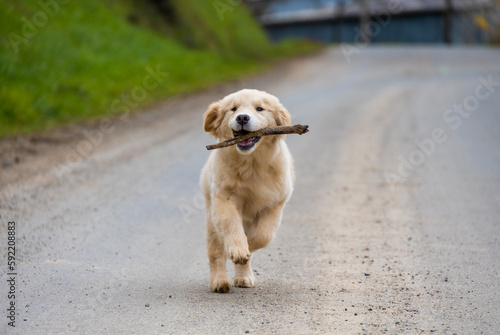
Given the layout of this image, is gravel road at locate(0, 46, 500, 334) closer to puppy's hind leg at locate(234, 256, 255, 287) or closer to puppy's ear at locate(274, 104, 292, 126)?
puppy's hind leg at locate(234, 256, 255, 287)

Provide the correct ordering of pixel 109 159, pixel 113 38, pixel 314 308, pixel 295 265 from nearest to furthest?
pixel 314 308 → pixel 295 265 → pixel 109 159 → pixel 113 38

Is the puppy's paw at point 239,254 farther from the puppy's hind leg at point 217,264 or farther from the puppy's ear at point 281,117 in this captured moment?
the puppy's ear at point 281,117

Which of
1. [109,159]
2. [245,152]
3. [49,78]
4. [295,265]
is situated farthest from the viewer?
[49,78]

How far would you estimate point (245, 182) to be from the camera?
5492 mm

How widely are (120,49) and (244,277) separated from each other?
15192 millimetres

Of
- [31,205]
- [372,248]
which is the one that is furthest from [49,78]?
[372,248]

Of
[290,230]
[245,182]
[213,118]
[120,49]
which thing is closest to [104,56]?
[120,49]

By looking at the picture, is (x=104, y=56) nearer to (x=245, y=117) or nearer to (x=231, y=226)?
(x=245, y=117)

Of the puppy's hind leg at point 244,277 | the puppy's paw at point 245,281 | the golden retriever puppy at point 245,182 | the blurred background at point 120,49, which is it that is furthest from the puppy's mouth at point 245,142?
the blurred background at point 120,49

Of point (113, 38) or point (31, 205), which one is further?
point (113, 38)

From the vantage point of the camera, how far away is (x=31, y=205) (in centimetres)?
806

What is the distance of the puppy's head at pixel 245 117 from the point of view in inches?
208

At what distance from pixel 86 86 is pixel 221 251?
11519mm

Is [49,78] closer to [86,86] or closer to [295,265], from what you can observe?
[86,86]
